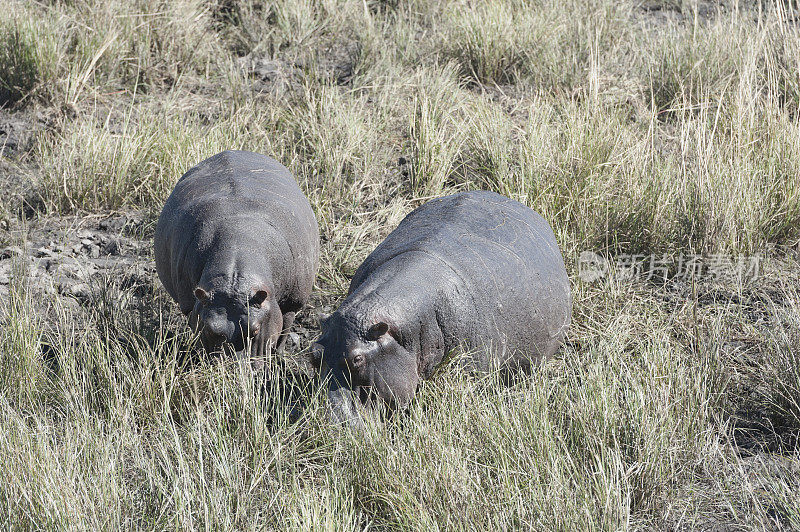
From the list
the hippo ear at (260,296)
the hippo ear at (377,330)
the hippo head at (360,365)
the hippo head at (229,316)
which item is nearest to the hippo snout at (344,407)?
the hippo head at (360,365)

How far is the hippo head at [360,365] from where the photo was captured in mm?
3779

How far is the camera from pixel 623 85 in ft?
26.2

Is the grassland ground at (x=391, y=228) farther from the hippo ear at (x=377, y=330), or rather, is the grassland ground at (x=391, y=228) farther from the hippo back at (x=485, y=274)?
the hippo ear at (x=377, y=330)

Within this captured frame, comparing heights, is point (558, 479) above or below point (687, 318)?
above

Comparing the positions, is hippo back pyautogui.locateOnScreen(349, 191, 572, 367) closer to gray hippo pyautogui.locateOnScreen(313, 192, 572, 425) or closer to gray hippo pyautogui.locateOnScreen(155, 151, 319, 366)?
gray hippo pyautogui.locateOnScreen(313, 192, 572, 425)

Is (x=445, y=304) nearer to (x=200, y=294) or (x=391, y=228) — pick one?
(x=200, y=294)

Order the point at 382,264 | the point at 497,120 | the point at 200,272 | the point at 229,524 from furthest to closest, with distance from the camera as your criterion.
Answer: the point at 497,120 → the point at 200,272 → the point at 382,264 → the point at 229,524

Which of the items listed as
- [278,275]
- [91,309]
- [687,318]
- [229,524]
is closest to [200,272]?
[278,275]

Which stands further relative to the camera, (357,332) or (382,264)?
(382,264)

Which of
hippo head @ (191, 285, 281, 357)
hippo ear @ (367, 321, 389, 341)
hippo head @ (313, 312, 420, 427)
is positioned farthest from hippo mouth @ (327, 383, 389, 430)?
hippo head @ (191, 285, 281, 357)

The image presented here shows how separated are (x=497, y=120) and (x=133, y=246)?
3041mm

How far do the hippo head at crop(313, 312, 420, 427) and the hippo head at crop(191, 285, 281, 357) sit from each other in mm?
655

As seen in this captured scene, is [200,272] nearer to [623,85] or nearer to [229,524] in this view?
[229,524]

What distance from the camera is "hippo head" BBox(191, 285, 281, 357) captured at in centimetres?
438
